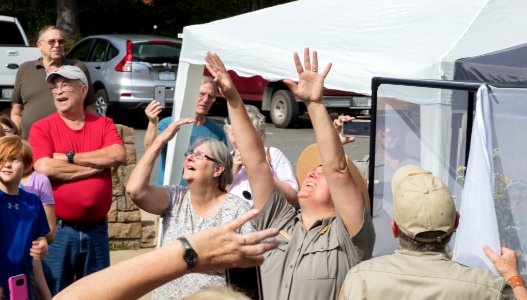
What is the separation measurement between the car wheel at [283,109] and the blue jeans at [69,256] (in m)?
11.5

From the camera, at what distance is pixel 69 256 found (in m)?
5.51

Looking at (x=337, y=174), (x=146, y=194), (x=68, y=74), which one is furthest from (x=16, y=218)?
(x=337, y=174)

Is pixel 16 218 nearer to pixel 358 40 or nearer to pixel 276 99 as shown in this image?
pixel 358 40

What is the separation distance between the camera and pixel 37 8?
29.7 metres

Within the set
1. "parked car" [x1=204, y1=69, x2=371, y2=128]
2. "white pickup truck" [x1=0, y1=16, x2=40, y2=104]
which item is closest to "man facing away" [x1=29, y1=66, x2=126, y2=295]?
"white pickup truck" [x1=0, y1=16, x2=40, y2=104]

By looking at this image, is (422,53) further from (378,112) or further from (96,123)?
(96,123)

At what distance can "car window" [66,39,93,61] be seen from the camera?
1827 centimetres

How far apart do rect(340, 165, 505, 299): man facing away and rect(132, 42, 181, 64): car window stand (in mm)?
13801

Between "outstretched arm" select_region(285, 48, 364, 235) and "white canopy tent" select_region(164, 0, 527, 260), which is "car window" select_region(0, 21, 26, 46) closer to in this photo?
"white canopy tent" select_region(164, 0, 527, 260)

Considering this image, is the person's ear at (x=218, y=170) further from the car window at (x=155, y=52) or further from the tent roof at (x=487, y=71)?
the car window at (x=155, y=52)

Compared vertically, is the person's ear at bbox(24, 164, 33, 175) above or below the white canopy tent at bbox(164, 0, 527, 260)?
below

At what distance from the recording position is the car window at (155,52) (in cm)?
1692

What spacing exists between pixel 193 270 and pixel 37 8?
28.9 m

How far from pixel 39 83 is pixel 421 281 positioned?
4.46 metres
